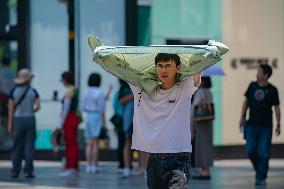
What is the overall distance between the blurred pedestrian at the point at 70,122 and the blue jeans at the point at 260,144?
3.42 meters

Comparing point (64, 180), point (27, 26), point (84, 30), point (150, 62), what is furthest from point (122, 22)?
point (150, 62)

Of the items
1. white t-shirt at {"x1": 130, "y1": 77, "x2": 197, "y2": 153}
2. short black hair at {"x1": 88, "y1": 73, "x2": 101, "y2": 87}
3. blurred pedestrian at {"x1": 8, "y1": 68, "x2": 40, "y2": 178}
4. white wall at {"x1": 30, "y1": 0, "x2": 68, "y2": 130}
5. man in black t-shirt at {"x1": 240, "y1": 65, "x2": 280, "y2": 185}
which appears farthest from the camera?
white wall at {"x1": 30, "y1": 0, "x2": 68, "y2": 130}

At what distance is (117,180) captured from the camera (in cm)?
1554

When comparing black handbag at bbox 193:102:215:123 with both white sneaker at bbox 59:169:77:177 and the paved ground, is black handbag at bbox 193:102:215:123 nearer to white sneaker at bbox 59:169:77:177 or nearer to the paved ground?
the paved ground

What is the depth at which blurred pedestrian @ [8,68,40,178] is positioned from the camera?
15953mm

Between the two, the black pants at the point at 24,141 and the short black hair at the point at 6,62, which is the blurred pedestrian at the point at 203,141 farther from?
the short black hair at the point at 6,62

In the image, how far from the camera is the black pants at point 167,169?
769 cm

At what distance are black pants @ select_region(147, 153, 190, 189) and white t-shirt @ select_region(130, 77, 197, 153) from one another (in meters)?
0.07

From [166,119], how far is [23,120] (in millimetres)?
8533

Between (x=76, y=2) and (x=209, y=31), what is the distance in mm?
2939

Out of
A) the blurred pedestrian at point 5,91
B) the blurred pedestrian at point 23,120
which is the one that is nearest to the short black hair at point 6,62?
the blurred pedestrian at point 5,91

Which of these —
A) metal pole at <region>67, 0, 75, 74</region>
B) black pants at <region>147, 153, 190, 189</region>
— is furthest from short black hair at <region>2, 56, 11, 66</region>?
black pants at <region>147, 153, 190, 189</region>

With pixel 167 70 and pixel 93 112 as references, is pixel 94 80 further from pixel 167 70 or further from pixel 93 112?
pixel 167 70

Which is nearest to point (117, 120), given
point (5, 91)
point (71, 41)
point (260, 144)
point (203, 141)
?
point (203, 141)
